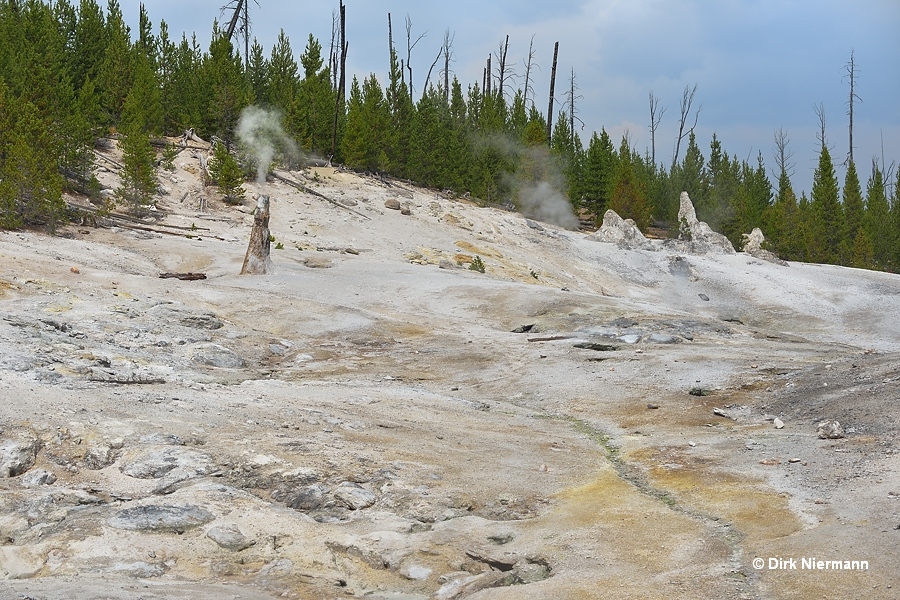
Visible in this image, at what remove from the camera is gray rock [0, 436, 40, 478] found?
743 centimetres

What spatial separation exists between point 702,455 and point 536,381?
4.84 meters

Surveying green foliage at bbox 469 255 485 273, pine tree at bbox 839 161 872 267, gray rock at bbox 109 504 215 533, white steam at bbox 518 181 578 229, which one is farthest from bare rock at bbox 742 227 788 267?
gray rock at bbox 109 504 215 533

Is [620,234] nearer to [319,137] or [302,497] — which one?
[319,137]

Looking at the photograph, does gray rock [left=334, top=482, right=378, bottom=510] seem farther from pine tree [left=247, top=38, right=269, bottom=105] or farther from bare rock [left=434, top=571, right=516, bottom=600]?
pine tree [left=247, top=38, right=269, bottom=105]

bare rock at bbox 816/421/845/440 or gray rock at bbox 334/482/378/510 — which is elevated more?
bare rock at bbox 816/421/845/440

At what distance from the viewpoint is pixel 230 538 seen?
21.2 ft

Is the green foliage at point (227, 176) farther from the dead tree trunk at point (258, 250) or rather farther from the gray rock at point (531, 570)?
the gray rock at point (531, 570)

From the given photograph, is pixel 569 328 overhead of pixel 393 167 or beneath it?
beneath

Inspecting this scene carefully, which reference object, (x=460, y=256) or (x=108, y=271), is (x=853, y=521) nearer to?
(x=108, y=271)

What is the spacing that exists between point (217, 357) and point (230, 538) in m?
8.19

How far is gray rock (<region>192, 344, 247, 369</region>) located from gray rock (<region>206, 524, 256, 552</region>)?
7.64 m

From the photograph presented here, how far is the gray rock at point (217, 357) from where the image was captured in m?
14.0

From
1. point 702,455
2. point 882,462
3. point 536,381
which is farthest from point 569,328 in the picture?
point 882,462

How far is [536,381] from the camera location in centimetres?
1380
